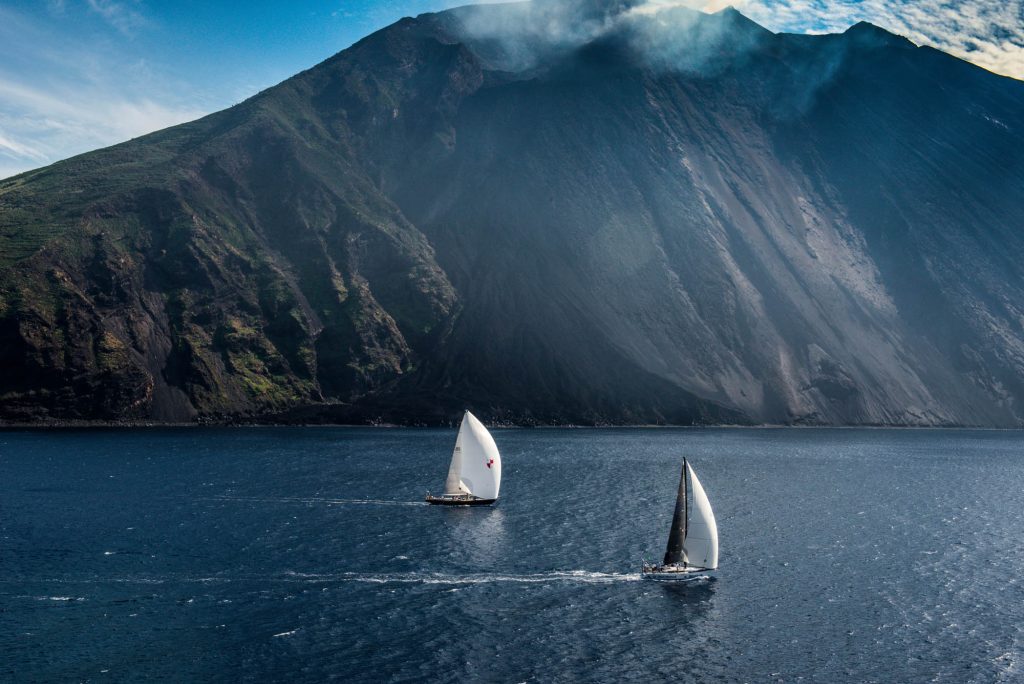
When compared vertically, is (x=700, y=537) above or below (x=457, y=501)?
above

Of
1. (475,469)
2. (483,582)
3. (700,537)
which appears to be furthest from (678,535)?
(475,469)

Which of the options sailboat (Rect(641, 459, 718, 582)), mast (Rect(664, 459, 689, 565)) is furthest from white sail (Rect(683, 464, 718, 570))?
mast (Rect(664, 459, 689, 565))

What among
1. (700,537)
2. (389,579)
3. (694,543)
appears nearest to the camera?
(389,579)

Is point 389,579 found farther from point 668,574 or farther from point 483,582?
point 668,574

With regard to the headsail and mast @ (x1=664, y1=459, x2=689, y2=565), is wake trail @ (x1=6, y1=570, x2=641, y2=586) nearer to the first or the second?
mast @ (x1=664, y1=459, x2=689, y2=565)

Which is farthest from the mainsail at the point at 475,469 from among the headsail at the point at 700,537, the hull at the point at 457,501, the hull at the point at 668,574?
the headsail at the point at 700,537

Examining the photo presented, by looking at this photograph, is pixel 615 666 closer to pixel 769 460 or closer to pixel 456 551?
pixel 456 551
